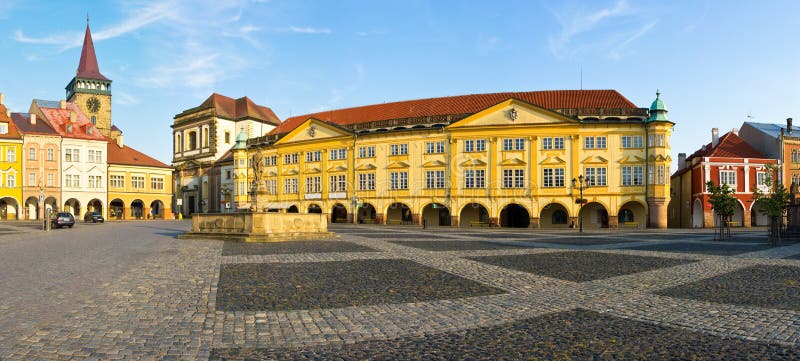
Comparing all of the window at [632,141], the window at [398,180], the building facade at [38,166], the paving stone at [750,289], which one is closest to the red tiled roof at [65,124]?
the building facade at [38,166]

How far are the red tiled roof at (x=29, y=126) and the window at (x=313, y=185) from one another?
2990 centimetres

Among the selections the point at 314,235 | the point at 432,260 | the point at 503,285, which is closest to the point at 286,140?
the point at 314,235

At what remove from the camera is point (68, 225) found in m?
40.0

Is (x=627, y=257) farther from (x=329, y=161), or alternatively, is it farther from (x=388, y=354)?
(x=329, y=161)

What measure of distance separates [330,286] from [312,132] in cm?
4802

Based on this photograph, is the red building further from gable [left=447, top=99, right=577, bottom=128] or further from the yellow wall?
the yellow wall

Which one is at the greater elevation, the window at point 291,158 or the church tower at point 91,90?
the church tower at point 91,90

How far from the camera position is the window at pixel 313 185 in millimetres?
55875

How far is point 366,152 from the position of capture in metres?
52.8

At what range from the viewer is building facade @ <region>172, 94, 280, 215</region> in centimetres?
7438

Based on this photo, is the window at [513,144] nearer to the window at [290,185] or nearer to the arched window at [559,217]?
the arched window at [559,217]

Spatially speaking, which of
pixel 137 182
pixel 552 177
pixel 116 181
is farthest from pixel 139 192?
pixel 552 177

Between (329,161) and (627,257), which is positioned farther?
(329,161)

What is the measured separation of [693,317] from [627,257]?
904 centimetres
